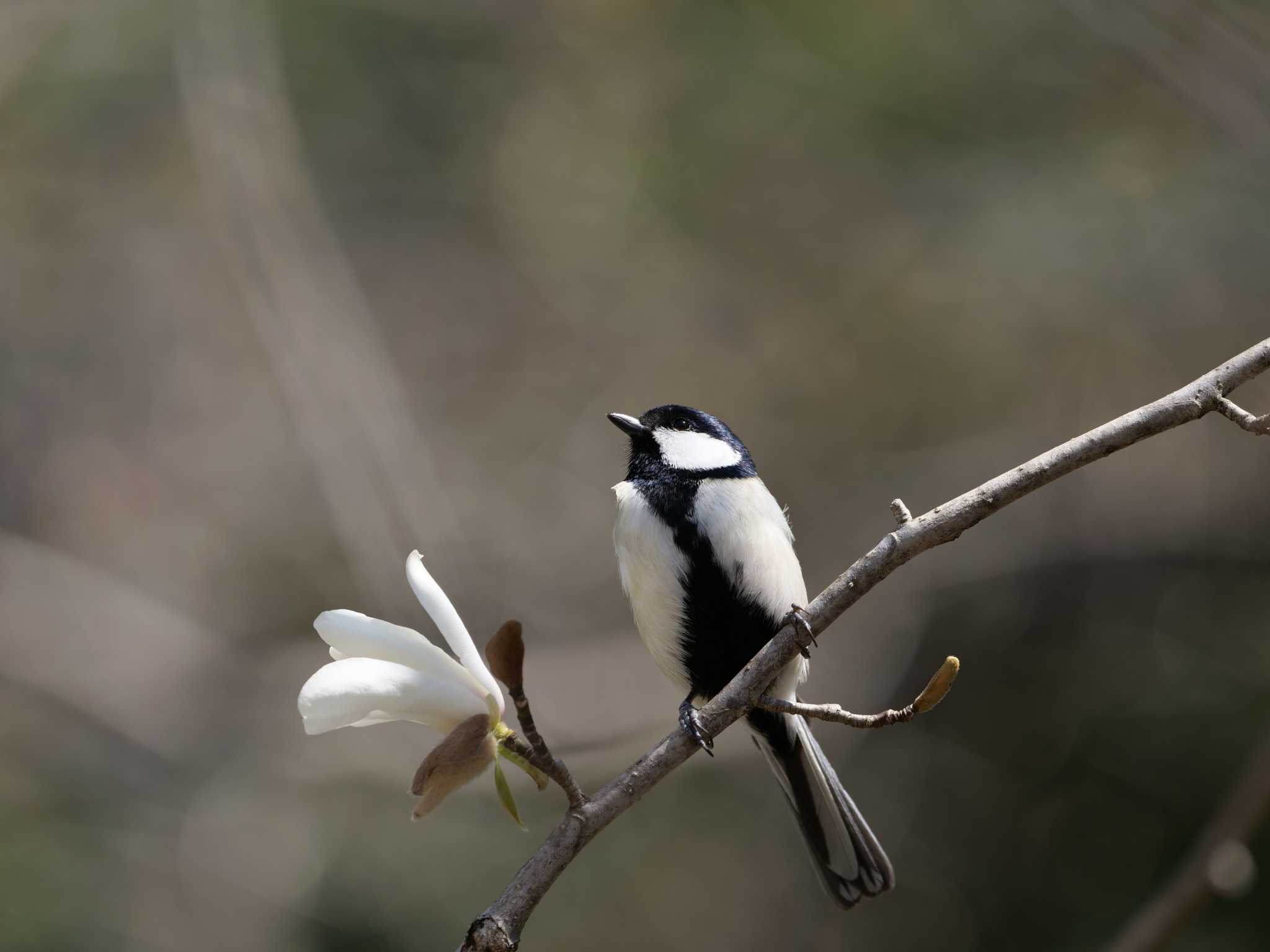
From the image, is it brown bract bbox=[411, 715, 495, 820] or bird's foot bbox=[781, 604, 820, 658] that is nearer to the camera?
brown bract bbox=[411, 715, 495, 820]

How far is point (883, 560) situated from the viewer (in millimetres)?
1084

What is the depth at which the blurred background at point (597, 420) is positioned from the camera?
3.43 metres

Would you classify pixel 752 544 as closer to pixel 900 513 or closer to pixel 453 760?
pixel 900 513

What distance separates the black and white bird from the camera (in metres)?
1.54

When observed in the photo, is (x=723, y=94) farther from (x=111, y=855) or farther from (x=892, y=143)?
(x=111, y=855)

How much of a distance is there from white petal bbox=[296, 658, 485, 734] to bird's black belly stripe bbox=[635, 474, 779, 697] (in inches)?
23.4

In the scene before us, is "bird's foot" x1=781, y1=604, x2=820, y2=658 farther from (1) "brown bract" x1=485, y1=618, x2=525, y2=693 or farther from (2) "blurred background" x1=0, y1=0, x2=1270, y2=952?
(2) "blurred background" x1=0, y1=0, x2=1270, y2=952

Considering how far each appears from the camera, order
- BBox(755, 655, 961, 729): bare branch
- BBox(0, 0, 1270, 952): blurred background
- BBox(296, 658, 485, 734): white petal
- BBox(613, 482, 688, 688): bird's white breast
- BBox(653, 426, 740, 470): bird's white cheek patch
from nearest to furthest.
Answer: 1. BBox(296, 658, 485, 734): white petal
2. BBox(755, 655, 961, 729): bare branch
3. BBox(613, 482, 688, 688): bird's white breast
4. BBox(653, 426, 740, 470): bird's white cheek patch
5. BBox(0, 0, 1270, 952): blurred background

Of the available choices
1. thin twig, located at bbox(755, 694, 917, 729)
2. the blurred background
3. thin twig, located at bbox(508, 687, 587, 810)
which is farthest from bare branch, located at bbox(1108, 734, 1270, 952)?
thin twig, located at bbox(508, 687, 587, 810)

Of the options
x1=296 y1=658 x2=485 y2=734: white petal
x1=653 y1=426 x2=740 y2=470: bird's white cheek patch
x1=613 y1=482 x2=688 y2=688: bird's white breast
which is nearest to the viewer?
x1=296 y1=658 x2=485 y2=734: white petal

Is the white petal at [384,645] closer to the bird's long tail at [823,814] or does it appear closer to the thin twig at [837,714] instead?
the thin twig at [837,714]

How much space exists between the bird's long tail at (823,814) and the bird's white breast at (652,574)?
8.3 inches

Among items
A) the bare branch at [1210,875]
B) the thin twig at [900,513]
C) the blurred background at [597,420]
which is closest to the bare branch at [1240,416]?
the thin twig at [900,513]

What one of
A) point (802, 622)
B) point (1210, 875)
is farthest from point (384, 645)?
point (1210, 875)
